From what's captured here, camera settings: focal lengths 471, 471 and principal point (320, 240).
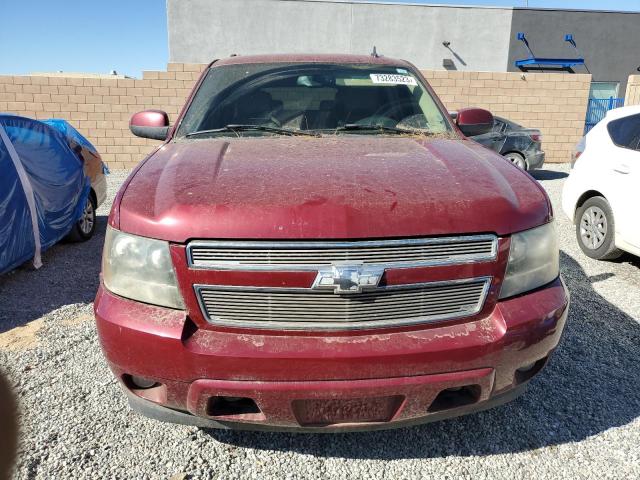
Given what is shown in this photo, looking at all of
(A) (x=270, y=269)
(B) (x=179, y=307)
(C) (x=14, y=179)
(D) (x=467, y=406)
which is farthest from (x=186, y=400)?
(C) (x=14, y=179)

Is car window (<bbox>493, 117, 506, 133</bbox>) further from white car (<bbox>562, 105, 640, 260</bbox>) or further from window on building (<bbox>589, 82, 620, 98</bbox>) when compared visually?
window on building (<bbox>589, 82, 620, 98</bbox>)

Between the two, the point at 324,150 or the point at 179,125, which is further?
the point at 179,125

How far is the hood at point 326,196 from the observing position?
1727 mm

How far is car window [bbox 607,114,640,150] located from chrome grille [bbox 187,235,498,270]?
3980 mm

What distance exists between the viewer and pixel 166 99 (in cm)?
1173

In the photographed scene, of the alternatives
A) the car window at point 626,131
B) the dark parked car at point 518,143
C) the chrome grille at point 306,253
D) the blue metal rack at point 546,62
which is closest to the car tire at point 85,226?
the chrome grille at point 306,253

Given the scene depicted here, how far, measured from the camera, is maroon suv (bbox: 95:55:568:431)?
5.61ft

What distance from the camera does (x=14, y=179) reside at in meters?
4.41

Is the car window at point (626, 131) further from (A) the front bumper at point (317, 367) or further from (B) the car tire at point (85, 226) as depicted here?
(B) the car tire at point (85, 226)

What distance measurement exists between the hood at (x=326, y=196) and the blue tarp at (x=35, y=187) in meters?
2.77

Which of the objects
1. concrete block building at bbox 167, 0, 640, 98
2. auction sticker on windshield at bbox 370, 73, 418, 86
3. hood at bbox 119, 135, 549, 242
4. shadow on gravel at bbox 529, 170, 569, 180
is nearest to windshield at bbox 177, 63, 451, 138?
auction sticker on windshield at bbox 370, 73, 418, 86

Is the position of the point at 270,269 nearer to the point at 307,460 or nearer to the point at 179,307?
the point at 179,307

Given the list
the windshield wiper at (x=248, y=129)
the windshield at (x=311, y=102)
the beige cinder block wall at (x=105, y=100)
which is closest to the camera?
the windshield wiper at (x=248, y=129)

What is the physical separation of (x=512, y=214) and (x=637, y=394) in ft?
5.38
